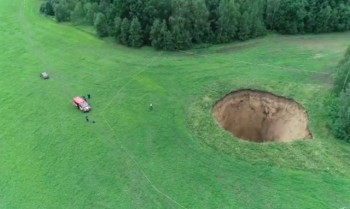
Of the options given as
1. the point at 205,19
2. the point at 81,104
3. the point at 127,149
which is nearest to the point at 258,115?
the point at 127,149

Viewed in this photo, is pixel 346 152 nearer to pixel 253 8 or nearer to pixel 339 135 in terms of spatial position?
pixel 339 135

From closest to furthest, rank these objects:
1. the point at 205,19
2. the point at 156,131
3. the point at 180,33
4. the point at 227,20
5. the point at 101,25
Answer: the point at 156,131
the point at 180,33
the point at 205,19
the point at 227,20
the point at 101,25

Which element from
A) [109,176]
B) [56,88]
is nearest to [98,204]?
[109,176]

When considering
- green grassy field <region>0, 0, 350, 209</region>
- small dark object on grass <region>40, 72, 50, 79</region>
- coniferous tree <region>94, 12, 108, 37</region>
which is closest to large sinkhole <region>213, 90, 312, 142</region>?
green grassy field <region>0, 0, 350, 209</region>

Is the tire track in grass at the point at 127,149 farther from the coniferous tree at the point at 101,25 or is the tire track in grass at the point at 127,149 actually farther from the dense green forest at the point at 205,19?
the coniferous tree at the point at 101,25

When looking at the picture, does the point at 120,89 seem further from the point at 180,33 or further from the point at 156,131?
the point at 180,33

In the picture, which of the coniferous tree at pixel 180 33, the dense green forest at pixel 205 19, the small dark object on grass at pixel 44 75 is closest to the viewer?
the small dark object on grass at pixel 44 75

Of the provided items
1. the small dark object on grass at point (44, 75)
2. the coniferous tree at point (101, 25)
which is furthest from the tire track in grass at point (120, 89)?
the coniferous tree at point (101, 25)
